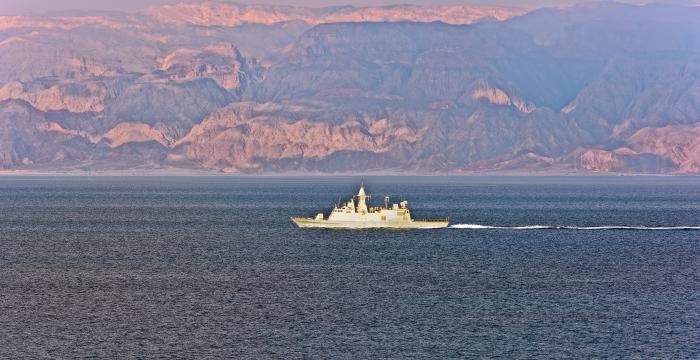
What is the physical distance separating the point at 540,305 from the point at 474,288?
44.5 feet

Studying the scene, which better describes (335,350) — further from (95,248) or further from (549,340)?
(95,248)

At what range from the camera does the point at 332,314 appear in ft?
384

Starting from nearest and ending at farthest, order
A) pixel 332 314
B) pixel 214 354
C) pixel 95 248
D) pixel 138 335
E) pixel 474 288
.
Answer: pixel 214 354 → pixel 138 335 → pixel 332 314 → pixel 474 288 → pixel 95 248

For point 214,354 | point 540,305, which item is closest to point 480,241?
point 540,305

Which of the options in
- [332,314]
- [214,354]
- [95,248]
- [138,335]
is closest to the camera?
[214,354]

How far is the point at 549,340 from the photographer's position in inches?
4151

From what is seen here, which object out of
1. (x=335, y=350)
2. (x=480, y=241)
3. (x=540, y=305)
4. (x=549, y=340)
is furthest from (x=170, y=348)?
(x=480, y=241)

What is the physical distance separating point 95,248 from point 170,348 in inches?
3475

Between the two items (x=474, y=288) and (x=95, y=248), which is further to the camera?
(x=95, y=248)

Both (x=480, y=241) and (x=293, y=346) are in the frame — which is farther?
(x=480, y=241)

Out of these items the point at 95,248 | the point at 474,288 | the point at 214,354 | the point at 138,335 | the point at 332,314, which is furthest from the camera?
the point at 95,248

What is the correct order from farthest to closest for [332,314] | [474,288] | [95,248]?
1. [95,248]
2. [474,288]
3. [332,314]

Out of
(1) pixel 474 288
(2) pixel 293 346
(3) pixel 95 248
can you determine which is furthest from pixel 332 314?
(3) pixel 95 248

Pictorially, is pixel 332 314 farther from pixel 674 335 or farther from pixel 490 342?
pixel 674 335
